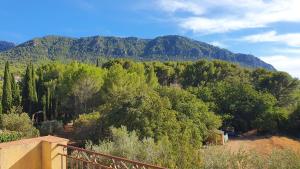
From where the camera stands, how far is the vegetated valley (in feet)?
39.8

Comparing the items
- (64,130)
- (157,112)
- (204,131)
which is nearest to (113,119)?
(157,112)

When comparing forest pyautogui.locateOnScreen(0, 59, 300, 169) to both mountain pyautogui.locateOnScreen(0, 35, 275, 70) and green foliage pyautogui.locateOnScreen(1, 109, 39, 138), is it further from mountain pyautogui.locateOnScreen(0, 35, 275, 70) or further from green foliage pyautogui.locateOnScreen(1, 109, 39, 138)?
mountain pyautogui.locateOnScreen(0, 35, 275, 70)

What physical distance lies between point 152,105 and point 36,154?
48.8 feet

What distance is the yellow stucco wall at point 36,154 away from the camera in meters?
5.58

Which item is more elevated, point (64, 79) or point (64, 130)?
point (64, 79)

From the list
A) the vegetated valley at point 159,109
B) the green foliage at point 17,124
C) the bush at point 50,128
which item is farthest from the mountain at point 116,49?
the green foliage at point 17,124

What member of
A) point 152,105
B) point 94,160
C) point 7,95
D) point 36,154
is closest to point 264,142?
point 152,105

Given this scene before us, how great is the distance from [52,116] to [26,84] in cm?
470

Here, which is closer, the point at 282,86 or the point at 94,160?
the point at 94,160

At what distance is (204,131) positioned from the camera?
83.3 ft

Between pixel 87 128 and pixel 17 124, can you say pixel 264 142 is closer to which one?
pixel 87 128

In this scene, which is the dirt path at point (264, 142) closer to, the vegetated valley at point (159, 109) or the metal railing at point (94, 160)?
the vegetated valley at point (159, 109)

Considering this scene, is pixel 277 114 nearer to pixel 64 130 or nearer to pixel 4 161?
pixel 64 130

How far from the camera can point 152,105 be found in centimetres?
2069
